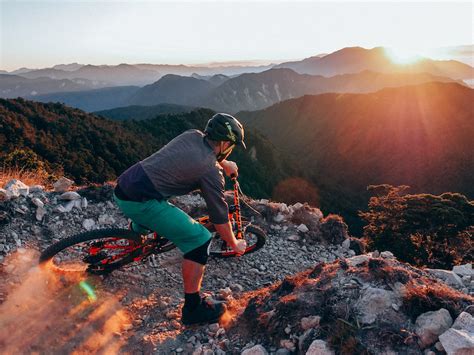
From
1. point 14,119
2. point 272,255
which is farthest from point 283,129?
point 272,255

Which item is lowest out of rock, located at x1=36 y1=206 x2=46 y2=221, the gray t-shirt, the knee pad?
rock, located at x1=36 y1=206 x2=46 y2=221

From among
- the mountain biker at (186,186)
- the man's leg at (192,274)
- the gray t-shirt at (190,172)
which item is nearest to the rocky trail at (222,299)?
the man's leg at (192,274)

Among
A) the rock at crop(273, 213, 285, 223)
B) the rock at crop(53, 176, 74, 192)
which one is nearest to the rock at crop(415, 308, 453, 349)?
the rock at crop(273, 213, 285, 223)

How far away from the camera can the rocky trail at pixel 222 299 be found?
3.39 m

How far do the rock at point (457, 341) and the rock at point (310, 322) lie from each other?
1.22 metres

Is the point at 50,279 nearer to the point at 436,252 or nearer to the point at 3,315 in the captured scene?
the point at 3,315

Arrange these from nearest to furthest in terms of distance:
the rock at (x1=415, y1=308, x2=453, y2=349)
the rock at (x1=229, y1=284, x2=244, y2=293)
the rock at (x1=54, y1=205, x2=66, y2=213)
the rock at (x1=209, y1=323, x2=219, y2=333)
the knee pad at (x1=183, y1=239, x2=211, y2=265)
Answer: the rock at (x1=415, y1=308, x2=453, y2=349) → the knee pad at (x1=183, y1=239, x2=211, y2=265) → the rock at (x1=209, y1=323, x2=219, y2=333) → the rock at (x1=229, y1=284, x2=244, y2=293) → the rock at (x1=54, y1=205, x2=66, y2=213)

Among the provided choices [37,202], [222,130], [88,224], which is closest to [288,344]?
[222,130]

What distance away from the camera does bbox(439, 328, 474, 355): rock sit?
283cm

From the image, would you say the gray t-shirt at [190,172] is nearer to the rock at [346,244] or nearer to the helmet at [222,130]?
the helmet at [222,130]

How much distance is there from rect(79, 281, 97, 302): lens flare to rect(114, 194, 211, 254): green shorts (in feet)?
5.61

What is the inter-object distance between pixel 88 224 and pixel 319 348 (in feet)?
18.0

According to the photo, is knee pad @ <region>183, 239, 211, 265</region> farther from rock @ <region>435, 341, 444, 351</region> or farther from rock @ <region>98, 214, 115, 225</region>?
rock @ <region>98, 214, 115, 225</region>

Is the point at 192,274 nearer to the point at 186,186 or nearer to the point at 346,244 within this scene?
the point at 186,186
